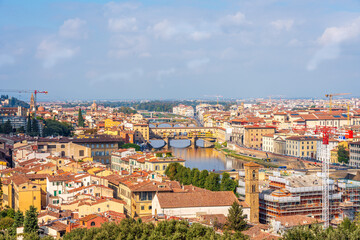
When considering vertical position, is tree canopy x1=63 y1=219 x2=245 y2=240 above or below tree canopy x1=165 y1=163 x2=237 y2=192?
above

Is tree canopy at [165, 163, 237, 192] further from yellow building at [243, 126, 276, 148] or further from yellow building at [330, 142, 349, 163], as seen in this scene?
yellow building at [243, 126, 276, 148]

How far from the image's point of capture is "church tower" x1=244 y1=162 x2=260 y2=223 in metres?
12.1

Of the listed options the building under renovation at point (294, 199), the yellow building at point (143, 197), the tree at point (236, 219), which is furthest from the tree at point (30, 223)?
the building under renovation at point (294, 199)

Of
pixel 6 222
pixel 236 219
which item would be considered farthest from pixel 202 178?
pixel 6 222

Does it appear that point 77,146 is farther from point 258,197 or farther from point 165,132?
point 165,132

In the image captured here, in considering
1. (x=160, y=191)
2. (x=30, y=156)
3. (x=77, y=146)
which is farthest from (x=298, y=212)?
(x=77, y=146)

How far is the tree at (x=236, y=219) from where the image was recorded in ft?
34.7

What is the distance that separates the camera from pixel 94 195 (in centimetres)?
1341

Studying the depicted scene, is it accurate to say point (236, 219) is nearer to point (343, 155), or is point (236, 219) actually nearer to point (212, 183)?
point (212, 183)

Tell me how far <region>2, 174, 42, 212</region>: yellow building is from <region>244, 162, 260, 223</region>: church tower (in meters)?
4.54

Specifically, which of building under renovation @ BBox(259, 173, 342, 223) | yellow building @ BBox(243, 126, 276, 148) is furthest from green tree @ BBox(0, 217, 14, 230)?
yellow building @ BBox(243, 126, 276, 148)

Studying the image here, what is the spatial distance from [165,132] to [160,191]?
3464 cm

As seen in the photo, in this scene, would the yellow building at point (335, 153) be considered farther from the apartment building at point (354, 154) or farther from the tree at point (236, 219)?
the tree at point (236, 219)

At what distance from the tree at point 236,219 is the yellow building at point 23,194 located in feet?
14.5
